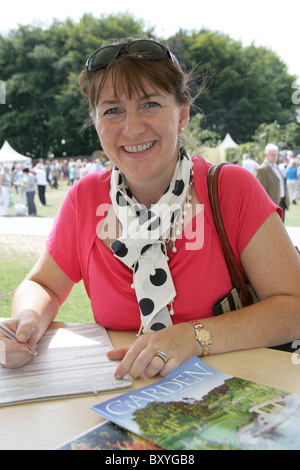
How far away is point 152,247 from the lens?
1.37 meters

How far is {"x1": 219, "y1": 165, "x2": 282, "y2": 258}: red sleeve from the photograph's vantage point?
1313mm

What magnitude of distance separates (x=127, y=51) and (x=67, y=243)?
0.67 metres

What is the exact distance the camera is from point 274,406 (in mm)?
818

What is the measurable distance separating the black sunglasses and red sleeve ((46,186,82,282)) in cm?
47

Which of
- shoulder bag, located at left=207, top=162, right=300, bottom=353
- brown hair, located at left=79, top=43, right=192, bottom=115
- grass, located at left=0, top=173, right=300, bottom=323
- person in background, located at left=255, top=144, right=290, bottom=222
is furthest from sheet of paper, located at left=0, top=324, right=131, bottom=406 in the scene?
person in background, located at left=255, top=144, right=290, bottom=222

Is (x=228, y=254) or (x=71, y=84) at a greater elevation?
(x=71, y=84)

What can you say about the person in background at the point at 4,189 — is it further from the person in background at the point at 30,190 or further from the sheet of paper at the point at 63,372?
the sheet of paper at the point at 63,372

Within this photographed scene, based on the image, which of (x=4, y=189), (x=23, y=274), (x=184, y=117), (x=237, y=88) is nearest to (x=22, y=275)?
(x=23, y=274)

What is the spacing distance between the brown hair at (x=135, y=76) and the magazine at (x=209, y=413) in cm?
88

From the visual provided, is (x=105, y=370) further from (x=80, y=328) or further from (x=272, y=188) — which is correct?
(x=272, y=188)

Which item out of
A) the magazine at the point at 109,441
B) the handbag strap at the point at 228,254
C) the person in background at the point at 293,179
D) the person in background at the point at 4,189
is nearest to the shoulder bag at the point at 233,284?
the handbag strap at the point at 228,254

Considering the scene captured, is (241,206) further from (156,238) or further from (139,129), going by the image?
(139,129)

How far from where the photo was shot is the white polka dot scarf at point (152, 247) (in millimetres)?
1310

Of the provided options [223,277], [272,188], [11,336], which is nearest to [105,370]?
[11,336]
